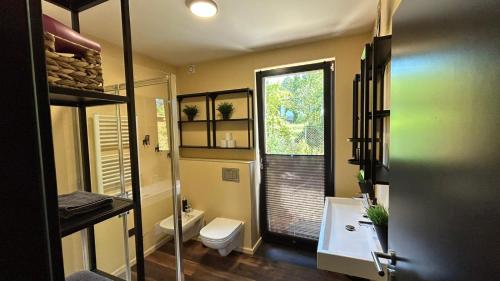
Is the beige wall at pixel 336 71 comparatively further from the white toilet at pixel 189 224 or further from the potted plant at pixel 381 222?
the potted plant at pixel 381 222

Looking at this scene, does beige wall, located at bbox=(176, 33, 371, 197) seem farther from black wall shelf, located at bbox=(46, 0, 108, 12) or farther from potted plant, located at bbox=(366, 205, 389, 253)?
black wall shelf, located at bbox=(46, 0, 108, 12)

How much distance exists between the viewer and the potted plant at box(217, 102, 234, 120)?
114 inches

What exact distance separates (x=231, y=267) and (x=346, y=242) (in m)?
1.48

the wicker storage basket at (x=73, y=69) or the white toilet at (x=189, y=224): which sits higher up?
the wicker storage basket at (x=73, y=69)

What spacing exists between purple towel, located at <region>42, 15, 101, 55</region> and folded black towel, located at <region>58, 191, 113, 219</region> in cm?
55

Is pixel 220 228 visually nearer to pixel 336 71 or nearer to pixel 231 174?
pixel 231 174

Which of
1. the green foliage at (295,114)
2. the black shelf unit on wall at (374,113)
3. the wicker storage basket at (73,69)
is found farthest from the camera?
the green foliage at (295,114)

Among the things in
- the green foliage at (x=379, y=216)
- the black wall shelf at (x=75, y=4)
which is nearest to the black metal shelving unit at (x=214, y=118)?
the green foliage at (x=379, y=216)

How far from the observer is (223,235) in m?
2.40

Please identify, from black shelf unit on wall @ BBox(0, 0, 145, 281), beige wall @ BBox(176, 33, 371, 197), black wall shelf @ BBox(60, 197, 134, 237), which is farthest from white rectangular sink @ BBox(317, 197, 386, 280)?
black shelf unit on wall @ BBox(0, 0, 145, 281)

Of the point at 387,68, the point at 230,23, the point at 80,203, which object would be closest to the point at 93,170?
the point at 80,203

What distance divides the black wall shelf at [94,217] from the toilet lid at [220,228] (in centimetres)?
172

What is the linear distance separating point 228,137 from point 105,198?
7.23ft

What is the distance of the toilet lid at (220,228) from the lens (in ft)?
7.88
